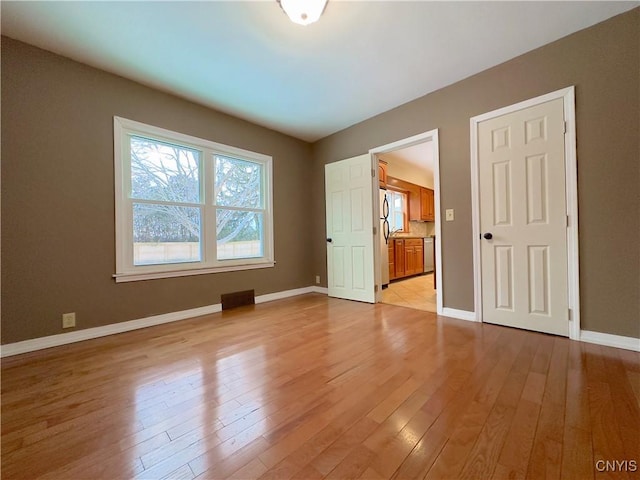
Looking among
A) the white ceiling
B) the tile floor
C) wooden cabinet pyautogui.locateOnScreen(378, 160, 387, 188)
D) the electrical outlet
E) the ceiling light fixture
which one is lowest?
the tile floor

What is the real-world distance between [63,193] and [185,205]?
1.03 metres

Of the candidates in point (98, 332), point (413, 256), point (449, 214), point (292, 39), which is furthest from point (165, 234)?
point (413, 256)

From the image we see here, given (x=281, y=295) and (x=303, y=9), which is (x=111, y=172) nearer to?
(x=303, y=9)

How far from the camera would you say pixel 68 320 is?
2293 millimetres

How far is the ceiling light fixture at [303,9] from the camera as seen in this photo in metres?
1.70

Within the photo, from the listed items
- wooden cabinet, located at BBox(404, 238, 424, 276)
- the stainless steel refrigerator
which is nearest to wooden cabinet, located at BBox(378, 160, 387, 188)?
the stainless steel refrigerator

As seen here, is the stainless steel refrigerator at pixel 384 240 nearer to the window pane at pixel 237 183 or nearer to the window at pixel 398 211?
the window at pixel 398 211

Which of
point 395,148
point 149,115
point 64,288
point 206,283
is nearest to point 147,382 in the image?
point 64,288

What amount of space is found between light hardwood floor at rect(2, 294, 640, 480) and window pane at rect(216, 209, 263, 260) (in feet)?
4.67

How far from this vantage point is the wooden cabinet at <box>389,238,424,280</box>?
5.22 meters

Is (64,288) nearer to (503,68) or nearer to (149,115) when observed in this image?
(149,115)

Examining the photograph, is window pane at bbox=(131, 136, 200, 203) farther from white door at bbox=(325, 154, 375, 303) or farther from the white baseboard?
white door at bbox=(325, 154, 375, 303)

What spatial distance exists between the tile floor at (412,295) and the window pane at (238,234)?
6.85ft

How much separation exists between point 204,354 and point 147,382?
17.4 inches
